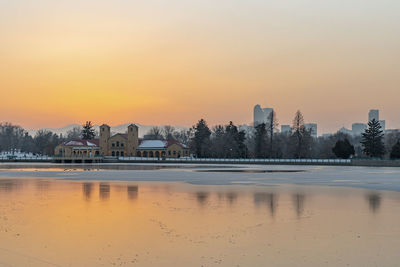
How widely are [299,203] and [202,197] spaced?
15.8ft

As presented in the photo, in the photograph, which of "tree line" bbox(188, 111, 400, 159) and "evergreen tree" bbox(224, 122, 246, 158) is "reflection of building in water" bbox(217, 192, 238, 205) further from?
"evergreen tree" bbox(224, 122, 246, 158)

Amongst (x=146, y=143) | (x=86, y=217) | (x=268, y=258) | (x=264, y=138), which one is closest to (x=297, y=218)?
(x=268, y=258)

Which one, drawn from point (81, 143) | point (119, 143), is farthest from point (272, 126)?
point (81, 143)

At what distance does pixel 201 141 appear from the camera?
11225 cm

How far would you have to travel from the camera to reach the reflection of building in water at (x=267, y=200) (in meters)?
18.7

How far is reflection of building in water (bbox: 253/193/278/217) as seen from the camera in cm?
1867

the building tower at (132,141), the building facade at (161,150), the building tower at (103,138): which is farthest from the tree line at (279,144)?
the building tower at (103,138)

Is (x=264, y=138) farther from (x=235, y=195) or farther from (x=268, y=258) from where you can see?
(x=268, y=258)

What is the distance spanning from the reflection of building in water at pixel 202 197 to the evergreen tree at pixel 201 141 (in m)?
81.1

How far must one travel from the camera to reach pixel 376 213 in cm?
1703

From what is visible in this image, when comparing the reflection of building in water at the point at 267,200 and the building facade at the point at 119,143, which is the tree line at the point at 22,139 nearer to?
the building facade at the point at 119,143

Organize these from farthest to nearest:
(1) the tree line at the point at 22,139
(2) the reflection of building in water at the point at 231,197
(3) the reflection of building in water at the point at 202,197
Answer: (1) the tree line at the point at 22,139
(2) the reflection of building in water at the point at 231,197
(3) the reflection of building in water at the point at 202,197

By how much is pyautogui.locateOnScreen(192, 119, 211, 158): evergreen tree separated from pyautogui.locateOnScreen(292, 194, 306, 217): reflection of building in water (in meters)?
82.7

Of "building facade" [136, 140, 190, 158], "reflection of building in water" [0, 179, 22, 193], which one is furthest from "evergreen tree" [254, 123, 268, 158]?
"reflection of building in water" [0, 179, 22, 193]
